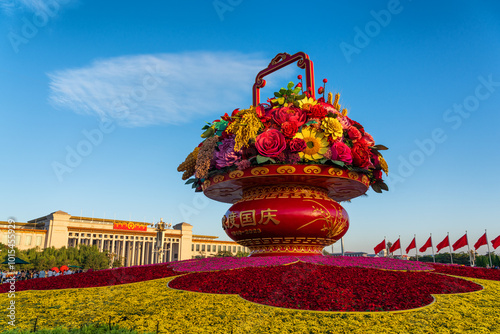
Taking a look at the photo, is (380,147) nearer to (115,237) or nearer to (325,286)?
(325,286)

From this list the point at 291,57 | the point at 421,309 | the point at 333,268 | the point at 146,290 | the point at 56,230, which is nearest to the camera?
the point at 421,309

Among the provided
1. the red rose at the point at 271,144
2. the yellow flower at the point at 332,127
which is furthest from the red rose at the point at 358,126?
the red rose at the point at 271,144

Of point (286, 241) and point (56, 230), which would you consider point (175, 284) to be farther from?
point (56, 230)

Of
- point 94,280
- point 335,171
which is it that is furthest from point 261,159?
point 94,280

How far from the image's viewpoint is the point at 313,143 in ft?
35.0

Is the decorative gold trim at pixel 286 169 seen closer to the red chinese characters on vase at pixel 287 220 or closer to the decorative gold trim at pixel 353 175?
the red chinese characters on vase at pixel 287 220

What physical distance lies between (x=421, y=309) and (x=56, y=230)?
95242 mm

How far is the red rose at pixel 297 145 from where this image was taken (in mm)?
10377

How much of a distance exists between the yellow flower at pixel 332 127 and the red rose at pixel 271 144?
1.38m

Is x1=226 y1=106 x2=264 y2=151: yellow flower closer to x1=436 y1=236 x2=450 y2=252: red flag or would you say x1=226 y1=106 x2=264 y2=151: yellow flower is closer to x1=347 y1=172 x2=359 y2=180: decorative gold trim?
x1=347 y1=172 x2=359 y2=180: decorative gold trim

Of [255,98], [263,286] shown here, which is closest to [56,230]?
[255,98]

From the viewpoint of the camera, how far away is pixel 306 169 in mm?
10336

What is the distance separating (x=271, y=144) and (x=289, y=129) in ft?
2.45

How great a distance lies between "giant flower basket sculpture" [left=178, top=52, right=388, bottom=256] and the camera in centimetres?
1041
